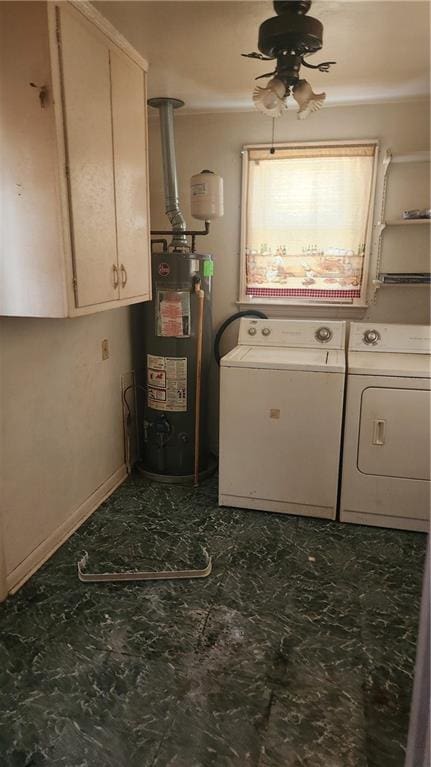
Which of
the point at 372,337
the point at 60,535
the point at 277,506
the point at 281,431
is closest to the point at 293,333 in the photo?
the point at 372,337

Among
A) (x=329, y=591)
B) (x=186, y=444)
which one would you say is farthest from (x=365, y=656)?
(x=186, y=444)

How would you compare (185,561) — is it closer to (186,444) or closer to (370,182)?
(186,444)

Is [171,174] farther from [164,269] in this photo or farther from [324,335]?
[324,335]

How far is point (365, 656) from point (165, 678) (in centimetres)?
76

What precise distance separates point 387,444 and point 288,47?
193 cm

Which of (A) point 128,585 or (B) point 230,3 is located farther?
(A) point 128,585

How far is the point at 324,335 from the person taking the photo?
3.14 meters

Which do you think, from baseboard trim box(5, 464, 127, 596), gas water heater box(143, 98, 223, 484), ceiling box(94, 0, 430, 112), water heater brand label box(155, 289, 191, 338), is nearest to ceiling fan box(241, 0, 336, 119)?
ceiling box(94, 0, 430, 112)

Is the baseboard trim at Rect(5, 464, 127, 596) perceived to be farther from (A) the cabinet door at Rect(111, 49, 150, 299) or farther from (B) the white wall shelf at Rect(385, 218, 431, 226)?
(B) the white wall shelf at Rect(385, 218, 431, 226)

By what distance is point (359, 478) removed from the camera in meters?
2.77

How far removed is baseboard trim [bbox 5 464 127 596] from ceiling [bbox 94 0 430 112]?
234 cm

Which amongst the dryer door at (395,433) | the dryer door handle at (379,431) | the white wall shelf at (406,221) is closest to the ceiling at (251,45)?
the white wall shelf at (406,221)

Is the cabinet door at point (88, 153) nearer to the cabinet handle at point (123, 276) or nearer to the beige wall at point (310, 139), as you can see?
the cabinet handle at point (123, 276)

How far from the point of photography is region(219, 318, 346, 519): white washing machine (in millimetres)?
2717
